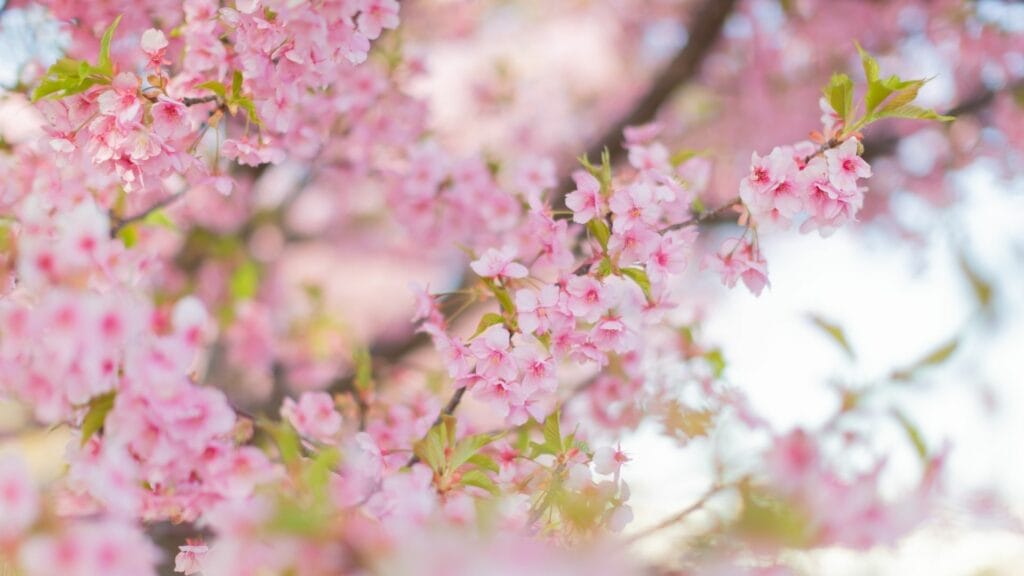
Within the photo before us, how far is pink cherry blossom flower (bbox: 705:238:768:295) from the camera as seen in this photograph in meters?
1.43

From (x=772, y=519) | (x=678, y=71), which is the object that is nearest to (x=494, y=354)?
(x=772, y=519)

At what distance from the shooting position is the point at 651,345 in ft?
6.99

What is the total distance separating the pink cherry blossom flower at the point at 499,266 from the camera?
139 centimetres

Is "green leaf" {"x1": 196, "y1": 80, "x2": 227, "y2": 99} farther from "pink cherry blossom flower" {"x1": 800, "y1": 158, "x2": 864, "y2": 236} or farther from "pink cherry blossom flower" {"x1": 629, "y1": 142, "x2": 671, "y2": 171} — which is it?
"pink cherry blossom flower" {"x1": 800, "y1": 158, "x2": 864, "y2": 236}

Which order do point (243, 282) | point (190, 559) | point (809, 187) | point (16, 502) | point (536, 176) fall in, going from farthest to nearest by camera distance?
point (243, 282)
point (536, 176)
point (809, 187)
point (190, 559)
point (16, 502)

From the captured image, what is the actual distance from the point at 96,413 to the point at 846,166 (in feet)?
3.96

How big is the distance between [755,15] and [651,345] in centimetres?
269

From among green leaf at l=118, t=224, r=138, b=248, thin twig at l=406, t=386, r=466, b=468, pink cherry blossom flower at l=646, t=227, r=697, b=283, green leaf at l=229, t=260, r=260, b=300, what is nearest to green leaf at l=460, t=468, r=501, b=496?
thin twig at l=406, t=386, r=466, b=468

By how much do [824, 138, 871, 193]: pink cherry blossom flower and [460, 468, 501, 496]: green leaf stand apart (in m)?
0.76

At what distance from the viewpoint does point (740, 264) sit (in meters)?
1.44

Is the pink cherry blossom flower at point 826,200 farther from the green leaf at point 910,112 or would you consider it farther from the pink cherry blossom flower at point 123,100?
the pink cherry blossom flower at point 123,100

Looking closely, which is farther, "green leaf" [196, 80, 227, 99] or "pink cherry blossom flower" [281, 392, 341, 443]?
"pink cherry blossom flower" [281, 392, 341, 443]

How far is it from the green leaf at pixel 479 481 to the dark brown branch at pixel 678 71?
86.4 inches

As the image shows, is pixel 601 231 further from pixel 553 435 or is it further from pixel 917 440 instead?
pixel 917 440
